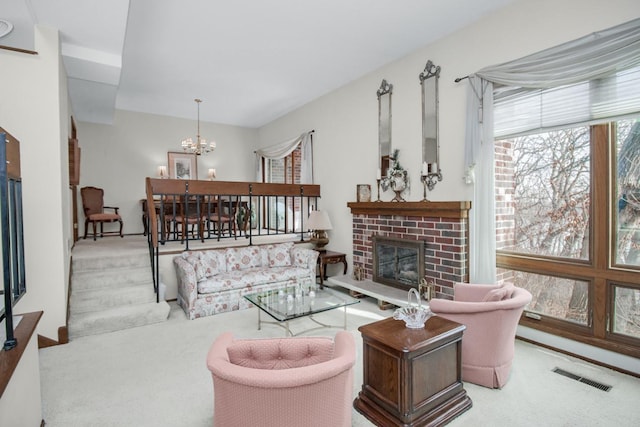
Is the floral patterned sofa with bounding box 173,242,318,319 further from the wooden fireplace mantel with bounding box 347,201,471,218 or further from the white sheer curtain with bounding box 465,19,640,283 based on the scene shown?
the white sheer curtain with bounding box 465,19,640,283

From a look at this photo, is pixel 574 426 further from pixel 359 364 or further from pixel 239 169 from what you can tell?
pixel 239 169

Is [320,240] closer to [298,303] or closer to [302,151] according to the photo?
[302,151]

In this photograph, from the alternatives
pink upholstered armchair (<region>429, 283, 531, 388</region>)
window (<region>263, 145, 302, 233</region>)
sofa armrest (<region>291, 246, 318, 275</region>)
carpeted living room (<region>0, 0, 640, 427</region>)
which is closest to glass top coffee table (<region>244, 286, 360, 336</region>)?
carpeted living room (<region>0, 0, 640, 427</region>)

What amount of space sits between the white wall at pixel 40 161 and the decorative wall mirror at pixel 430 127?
3.88 m

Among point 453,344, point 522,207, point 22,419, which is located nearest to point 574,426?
point 453,344

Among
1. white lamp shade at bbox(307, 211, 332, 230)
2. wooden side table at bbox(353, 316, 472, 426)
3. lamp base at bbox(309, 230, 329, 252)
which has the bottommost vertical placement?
wooden side table at bbox(353, 316, 472, 426)

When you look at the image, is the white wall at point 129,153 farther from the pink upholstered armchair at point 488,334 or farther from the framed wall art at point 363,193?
the pink upholstered armchair at point 488,334

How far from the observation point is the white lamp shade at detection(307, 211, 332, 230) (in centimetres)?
530

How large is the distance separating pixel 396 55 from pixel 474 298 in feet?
10.3

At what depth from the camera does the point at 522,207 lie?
3393 mm

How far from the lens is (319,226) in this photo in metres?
5.30

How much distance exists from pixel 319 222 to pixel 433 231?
6.56ft

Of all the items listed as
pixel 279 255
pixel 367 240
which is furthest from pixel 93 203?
pixel 367 240

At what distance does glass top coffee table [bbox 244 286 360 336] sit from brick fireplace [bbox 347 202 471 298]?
1.11 meters
